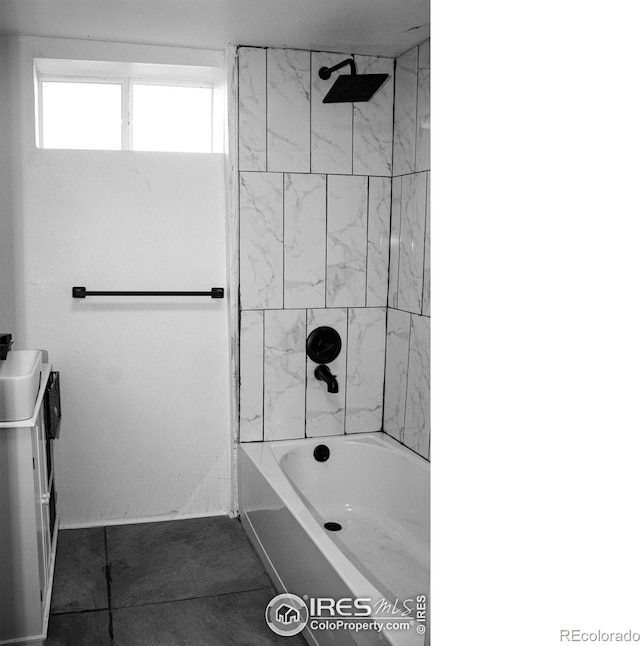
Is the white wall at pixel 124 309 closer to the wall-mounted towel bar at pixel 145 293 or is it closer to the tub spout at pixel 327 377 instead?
the wall-mounted towel bar at pixel 145 293

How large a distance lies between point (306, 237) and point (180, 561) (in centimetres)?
156

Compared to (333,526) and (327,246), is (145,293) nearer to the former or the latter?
(327,246)

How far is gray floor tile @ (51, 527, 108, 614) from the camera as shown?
2.43 meters

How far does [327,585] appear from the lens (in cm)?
207

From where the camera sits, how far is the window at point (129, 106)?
2979 millimetres

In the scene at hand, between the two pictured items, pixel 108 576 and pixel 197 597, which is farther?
pixel 108 576

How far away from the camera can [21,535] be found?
6.70ft

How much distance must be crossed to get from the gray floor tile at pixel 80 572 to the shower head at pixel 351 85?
225 centimetres

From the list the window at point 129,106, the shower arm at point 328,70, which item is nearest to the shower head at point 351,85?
the shower arm at point 328,70

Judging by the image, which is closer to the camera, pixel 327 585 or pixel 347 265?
Result: pixel 327 585

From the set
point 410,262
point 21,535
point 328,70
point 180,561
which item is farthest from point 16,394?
point 328,70
